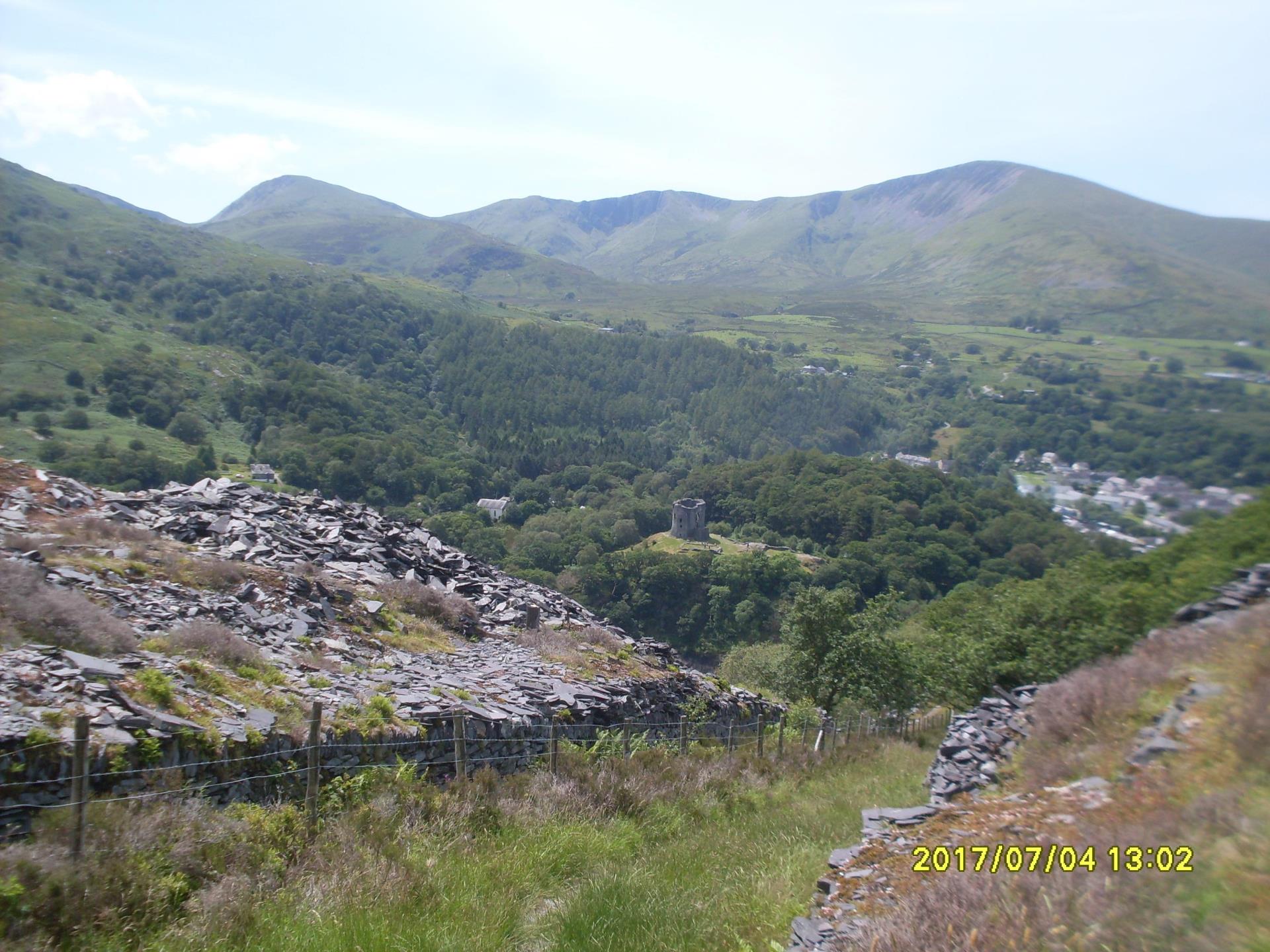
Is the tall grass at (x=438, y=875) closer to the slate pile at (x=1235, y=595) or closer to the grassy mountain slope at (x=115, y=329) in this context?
the slate pile at (x=1235, y=595)

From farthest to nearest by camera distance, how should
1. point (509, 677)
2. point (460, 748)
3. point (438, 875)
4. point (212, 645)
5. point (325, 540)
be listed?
point (325, 540) < point (509, 677) < point (212, 645) < point (460, 748) < point (438, 875)

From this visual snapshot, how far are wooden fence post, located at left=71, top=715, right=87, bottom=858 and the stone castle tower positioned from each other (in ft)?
268

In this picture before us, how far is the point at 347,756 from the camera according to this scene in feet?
27.4

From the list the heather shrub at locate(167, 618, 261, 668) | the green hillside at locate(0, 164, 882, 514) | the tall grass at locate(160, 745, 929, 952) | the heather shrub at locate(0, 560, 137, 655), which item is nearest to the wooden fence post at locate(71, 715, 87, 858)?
the tall grass at locate(160, 745, 929, 952)

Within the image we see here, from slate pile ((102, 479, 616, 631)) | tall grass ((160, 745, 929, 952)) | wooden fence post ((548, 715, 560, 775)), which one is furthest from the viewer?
slate pile ((102, 479, 616, 631))

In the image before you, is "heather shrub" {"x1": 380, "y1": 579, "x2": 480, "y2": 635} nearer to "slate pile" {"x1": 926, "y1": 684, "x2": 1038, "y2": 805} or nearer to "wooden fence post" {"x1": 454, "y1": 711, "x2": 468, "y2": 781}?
"wooden fence post" {"x1": 454, "y1": 711, "x2": 468, "y2": 781}

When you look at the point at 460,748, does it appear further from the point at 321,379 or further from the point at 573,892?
the point at 321,379

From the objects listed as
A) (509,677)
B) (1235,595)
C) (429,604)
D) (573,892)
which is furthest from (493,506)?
(573,892)

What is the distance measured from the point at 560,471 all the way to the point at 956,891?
106m

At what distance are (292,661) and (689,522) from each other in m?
77.9

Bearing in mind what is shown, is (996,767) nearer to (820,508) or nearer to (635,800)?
(635,800)

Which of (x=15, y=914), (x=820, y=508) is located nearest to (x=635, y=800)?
(x=15, y=914)

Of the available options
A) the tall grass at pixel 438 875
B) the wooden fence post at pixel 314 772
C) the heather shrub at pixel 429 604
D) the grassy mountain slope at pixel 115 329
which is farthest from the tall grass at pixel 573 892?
the grassy mountain slope at pixel 115 329

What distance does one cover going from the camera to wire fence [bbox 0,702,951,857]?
5691 millimetres
